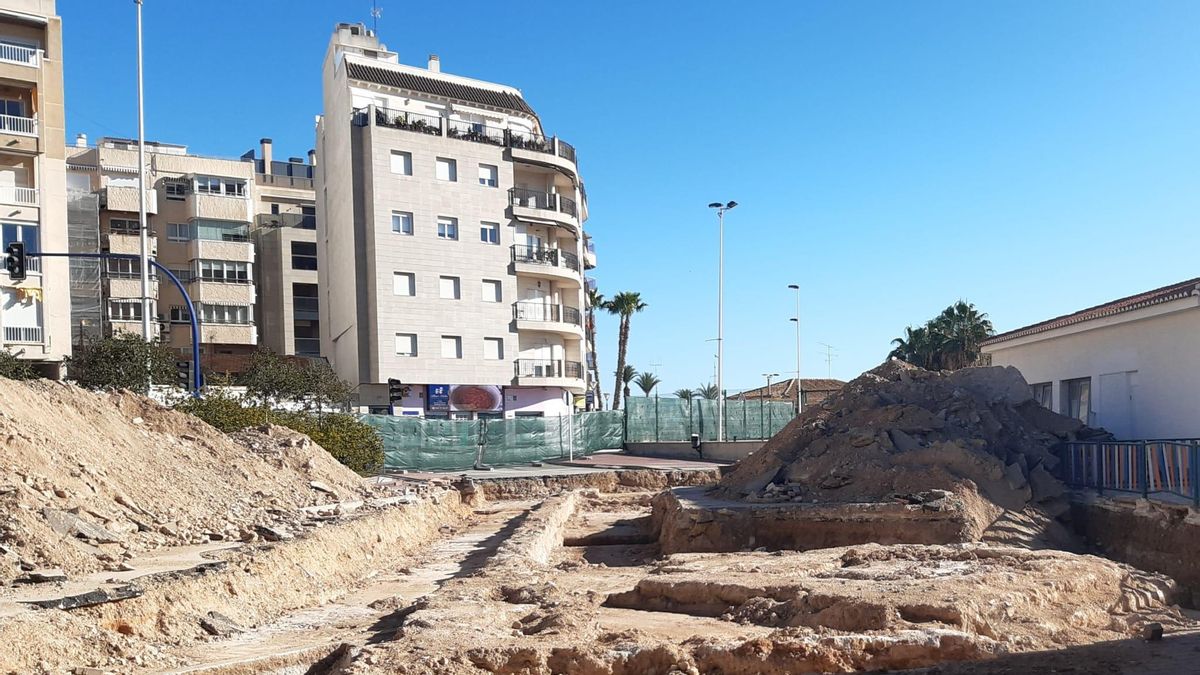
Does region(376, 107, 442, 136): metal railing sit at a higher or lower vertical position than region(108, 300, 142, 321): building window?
higher

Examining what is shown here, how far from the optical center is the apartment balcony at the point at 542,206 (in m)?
45.5

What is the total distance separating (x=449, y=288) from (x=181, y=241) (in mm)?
15638

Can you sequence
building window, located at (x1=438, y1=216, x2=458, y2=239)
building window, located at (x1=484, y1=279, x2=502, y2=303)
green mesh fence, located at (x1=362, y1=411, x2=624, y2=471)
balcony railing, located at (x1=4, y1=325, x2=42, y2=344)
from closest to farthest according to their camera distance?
green mesh fence, located at (x1=362, y1=411, x2=624, y2=471)
balcony railing, located at (x1=4, y1=325, x2=42, y2=344)
building window, located at (x1=438, y1=216, x2=458, y2=239)
building window, located at (x1=484, y1=279, x2=502, y2=303)

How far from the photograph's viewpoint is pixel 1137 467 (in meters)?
14.6

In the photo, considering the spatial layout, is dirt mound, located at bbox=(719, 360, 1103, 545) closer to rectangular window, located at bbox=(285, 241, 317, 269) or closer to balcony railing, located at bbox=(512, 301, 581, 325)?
balcony railing, located at bbox=(512, 301, 581, 325)

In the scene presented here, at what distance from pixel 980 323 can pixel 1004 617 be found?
5088cm

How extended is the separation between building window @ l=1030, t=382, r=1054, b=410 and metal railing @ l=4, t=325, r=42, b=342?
1285 inches

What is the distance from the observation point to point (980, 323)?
186ft

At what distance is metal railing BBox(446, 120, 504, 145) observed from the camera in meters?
44.8

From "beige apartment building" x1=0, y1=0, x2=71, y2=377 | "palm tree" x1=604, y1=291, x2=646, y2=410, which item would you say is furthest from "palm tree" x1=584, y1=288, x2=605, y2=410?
"beige apartment building" x1=0, y1=0, x2=71, y2=377

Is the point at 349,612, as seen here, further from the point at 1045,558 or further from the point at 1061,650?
the point at 1045,558

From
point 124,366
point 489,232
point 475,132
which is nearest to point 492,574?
point 124,366

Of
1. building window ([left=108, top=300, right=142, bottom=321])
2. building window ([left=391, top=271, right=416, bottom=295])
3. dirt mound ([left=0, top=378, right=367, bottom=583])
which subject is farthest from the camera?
building window ([left=108, top=300, right=142, bottom=321])

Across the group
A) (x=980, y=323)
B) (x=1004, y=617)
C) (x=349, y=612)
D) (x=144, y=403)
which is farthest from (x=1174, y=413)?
(x=980, y=323)
